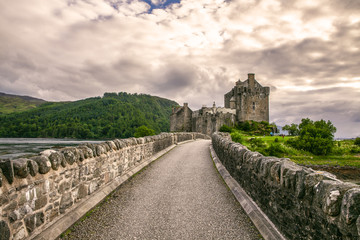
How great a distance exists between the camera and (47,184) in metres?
4.11

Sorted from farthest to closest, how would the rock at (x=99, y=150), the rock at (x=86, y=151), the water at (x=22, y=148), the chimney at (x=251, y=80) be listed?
the chimney at (x=251, y=80)
the water at (x=22, y=148)
the rock at (x=99, y=150)
the rock at (x=86, y=151)

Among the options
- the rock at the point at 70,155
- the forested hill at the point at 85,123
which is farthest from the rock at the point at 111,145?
the forested hill at the point at 85,123

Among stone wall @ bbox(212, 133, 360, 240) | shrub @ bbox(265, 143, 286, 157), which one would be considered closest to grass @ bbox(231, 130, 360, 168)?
shrub @ bbox(265, 143, 286, 157)

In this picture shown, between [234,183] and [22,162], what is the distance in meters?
5.58

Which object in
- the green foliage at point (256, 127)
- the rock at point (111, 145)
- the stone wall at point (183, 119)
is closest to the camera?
the rock at point (111, 145)

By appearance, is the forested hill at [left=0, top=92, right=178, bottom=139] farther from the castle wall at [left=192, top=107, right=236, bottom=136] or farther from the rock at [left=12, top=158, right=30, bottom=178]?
the rock at [left=12, top=158, right=30, bottom=178]

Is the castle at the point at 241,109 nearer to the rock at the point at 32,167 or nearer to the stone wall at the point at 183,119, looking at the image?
the stone wall at the point at 183,119

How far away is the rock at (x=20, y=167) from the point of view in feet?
11.0

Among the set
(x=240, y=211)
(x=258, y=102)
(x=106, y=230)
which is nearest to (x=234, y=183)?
(x=240, y=211)

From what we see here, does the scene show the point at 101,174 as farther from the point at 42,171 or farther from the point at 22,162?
the point at 22,162

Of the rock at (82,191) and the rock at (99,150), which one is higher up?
the rock at (99,150)

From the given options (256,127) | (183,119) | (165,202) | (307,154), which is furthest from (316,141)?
(183,119)

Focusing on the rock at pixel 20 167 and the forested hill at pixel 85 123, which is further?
the forested hill at pixel 85 123

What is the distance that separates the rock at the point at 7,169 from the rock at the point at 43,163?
A: 63 cm
